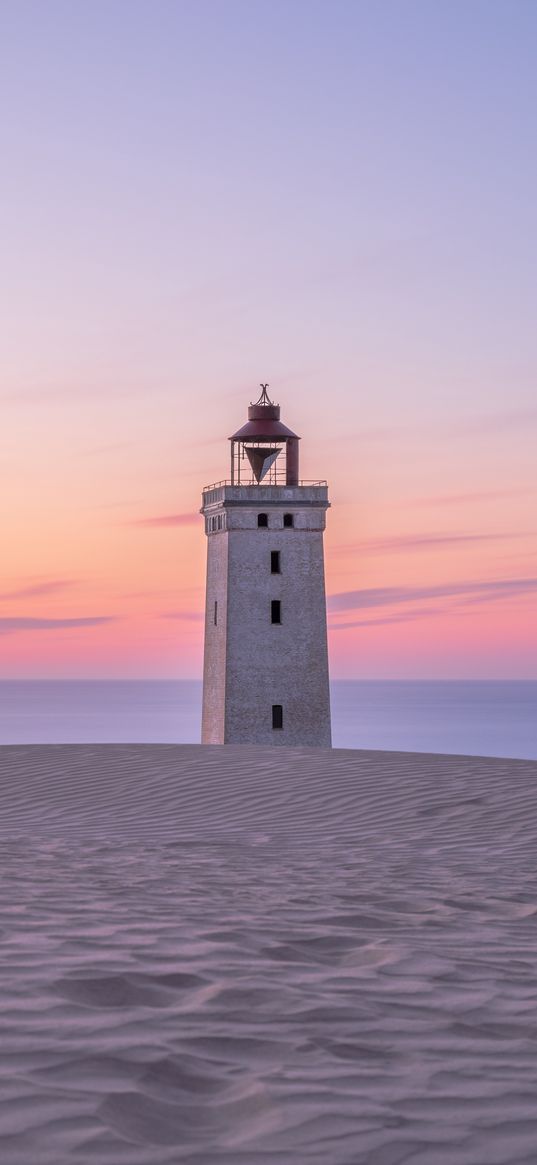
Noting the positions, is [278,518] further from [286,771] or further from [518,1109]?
[518,1109]

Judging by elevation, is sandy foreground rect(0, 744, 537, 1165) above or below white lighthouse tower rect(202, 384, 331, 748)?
below

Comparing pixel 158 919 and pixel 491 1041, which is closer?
pixel 491 1041

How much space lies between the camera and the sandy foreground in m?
3.22

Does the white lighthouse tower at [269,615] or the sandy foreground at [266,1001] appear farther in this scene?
the white lighthouse tower at [269,615]

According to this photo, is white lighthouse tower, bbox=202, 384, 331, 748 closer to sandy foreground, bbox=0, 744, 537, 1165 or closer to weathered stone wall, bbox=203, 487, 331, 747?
weathered stone wall, bbox=203, 487, 331, 747

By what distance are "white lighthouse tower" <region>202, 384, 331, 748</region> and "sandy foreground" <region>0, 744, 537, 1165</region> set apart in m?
27.7

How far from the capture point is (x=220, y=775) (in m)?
14.5

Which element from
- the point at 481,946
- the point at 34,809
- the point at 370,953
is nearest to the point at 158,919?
the point at 370,953

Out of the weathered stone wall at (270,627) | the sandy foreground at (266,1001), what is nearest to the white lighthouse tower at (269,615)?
the weathered stone wall at (270,627)

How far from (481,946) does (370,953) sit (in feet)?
1.98

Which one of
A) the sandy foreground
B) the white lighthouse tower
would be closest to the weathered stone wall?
the white lighthouse tower

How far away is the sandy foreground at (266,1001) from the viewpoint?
3.22 m

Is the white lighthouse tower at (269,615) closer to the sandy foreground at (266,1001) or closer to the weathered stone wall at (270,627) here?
the weathered stone wall at (270,627)

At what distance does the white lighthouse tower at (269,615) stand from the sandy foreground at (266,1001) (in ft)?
91.0
